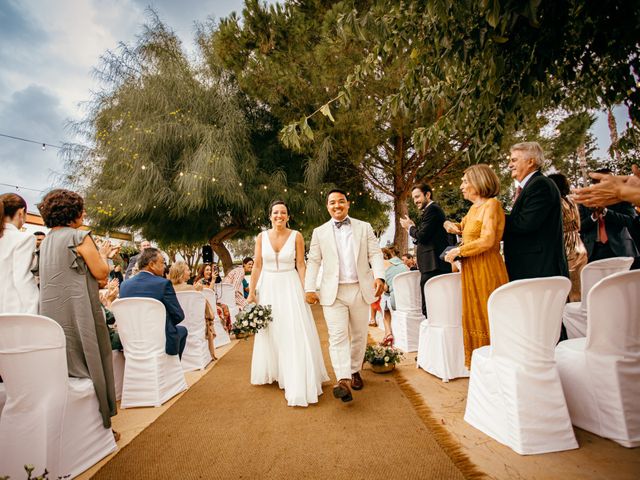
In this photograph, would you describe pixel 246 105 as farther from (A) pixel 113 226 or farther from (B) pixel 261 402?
(B) pixel 261 402

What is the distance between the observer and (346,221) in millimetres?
3236

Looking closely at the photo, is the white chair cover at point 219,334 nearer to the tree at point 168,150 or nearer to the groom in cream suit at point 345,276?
the groom in cream suit at point 345,276

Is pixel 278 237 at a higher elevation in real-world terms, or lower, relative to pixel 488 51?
lower

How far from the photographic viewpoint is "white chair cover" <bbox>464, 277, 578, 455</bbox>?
1942 mm

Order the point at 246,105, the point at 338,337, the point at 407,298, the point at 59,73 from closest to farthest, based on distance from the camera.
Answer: the point at 338,337 → the point at 407,298 → the point at 59,73 → the point at 246,105

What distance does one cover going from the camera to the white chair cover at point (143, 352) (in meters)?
3.16

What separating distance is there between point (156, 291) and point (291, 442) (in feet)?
6.57

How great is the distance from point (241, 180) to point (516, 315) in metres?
8.18

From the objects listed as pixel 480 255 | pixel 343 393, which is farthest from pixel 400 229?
pixel 343 393

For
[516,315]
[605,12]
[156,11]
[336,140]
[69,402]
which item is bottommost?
[69,402]

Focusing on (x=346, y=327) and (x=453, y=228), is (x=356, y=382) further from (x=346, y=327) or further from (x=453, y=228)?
(x=453, y=228)

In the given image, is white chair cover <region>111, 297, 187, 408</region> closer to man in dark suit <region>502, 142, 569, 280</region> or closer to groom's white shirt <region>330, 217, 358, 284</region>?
groom's white shirt <region>330, 217, 358, 284</region>

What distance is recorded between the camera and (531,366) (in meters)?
1.99

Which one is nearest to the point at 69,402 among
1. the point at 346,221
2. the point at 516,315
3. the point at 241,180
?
the point at 346,221
